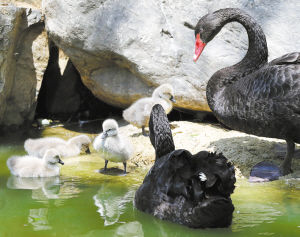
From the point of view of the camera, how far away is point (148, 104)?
5.95 m

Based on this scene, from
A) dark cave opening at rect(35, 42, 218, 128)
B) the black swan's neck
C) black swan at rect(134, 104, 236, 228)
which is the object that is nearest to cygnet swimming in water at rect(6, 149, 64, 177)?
black swan at rect(134, 104, 236, 228)

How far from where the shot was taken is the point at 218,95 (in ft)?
16.2

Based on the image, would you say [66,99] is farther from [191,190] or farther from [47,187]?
[191,190]

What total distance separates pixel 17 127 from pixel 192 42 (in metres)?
2.57

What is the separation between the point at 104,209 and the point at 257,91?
174 centimetres

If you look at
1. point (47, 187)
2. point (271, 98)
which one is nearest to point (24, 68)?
point (47, 187)

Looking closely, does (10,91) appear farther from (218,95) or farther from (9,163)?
(218,95)

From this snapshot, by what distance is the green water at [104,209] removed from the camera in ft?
10.4

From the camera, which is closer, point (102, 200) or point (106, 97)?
point (102, 200)

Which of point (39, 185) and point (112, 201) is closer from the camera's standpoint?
point (112, 201)

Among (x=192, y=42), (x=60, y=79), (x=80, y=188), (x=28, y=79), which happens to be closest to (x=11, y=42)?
(x=28, y=79)

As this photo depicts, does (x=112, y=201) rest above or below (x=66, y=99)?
below

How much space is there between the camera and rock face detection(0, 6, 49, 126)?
6492mm

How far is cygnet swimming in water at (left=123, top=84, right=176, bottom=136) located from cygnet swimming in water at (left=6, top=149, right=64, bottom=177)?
1.39 m
